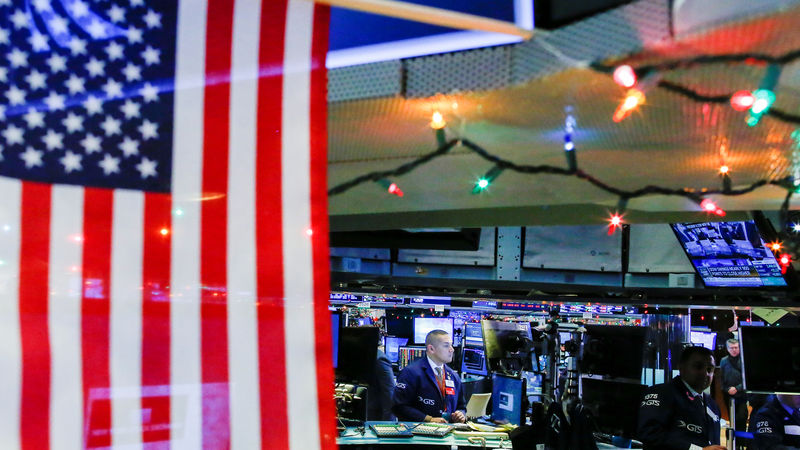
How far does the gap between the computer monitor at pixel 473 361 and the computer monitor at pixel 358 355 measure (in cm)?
381

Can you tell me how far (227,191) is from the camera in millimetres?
1439

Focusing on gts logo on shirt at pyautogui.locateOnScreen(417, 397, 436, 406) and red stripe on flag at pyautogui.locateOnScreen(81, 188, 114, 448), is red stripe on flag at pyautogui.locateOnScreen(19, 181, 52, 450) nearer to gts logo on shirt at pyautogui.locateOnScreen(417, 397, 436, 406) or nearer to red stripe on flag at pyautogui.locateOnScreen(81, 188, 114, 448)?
red stripe on flag at pyautogui.locateOnScreen(81, 188, 114, 448)

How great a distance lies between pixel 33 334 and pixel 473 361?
972 centimetres

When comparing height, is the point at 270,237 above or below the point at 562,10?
below

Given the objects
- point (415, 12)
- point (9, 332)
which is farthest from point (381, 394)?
point (415, 12)

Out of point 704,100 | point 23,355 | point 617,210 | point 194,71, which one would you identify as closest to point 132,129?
point 194,71

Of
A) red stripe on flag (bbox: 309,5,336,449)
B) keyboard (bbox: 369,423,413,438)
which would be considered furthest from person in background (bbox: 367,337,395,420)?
red stripe on flag (bbox: 309,5,336,449)

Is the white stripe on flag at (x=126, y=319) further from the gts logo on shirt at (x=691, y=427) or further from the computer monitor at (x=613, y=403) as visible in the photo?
the computer monitor at (x=613, y=403)

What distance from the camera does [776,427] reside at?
6.53m

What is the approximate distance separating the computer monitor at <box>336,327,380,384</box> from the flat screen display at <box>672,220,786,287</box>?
3.63 metres

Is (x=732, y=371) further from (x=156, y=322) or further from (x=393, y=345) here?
A: (x=156, y=322)

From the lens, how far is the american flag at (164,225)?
1310 millimetres

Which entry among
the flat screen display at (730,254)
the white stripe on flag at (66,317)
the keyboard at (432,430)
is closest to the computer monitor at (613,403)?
the keyboard at (432,430)

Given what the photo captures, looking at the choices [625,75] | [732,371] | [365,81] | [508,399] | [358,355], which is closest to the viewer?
[625,75]
